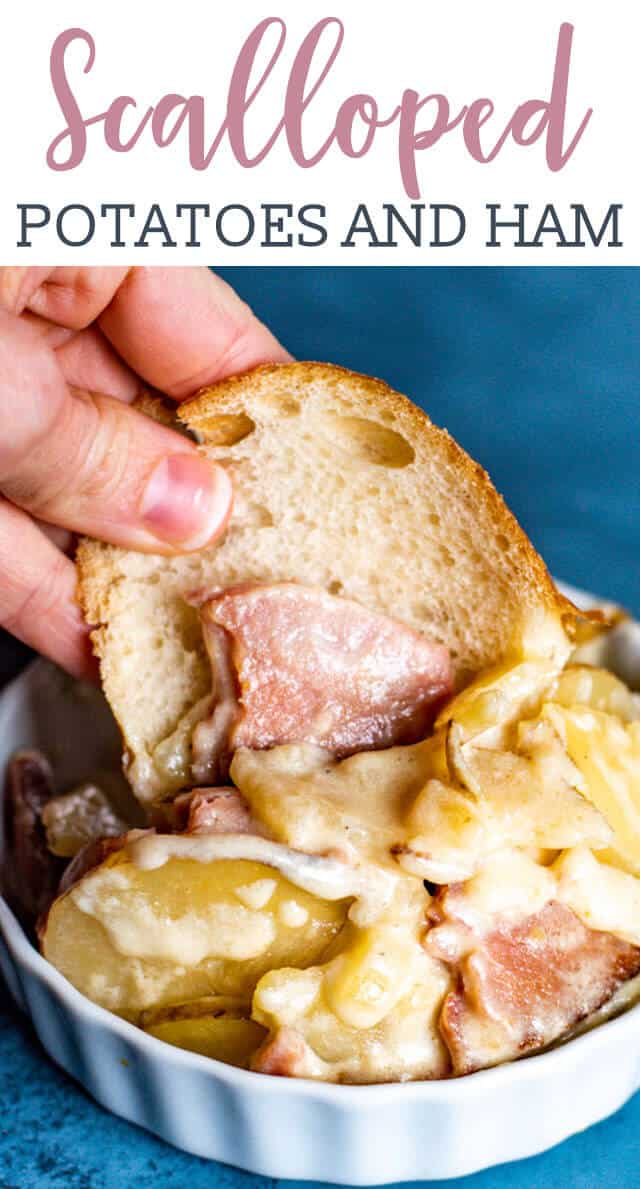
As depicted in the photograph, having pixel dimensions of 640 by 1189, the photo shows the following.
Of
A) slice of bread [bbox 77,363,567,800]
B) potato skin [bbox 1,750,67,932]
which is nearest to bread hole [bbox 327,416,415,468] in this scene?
slice of bread [bbox 77,363,567,800]

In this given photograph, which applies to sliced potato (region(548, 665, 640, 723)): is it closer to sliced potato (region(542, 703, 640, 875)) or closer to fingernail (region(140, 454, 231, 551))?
sliced potato (region(542, 703, 640, 875))

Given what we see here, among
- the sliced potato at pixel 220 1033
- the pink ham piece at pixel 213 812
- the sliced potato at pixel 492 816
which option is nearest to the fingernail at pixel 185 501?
the pink ham piece at pixel 213 812

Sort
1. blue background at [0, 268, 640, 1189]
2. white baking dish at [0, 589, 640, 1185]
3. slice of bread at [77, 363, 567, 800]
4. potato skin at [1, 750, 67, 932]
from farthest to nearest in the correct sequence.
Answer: blue background at [0, 268, 640, 1189]
potato skin at [1, 750, 67, 932]
slice of bread at [77, 363, 567, 800]
white baking dish at [0, 589, 640, 1185]

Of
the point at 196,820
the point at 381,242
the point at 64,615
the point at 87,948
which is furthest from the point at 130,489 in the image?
the point at 381,242

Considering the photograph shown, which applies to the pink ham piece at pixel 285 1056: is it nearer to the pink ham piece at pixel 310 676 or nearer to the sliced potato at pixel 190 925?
the sliced potato at pixel 190 925

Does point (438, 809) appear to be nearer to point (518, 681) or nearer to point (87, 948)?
point (518, 681)

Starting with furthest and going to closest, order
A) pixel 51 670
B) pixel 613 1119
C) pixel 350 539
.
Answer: pixel 51 670 → pixel 350 539 → pixel 613 1119

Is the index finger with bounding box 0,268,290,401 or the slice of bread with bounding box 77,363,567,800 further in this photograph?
the index finger with bounding box 0,268,290,401

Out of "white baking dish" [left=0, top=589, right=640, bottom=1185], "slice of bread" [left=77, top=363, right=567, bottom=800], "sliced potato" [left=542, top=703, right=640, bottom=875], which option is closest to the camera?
"white baking dish" [left=0, top=589, right=640, bottom=1185]
